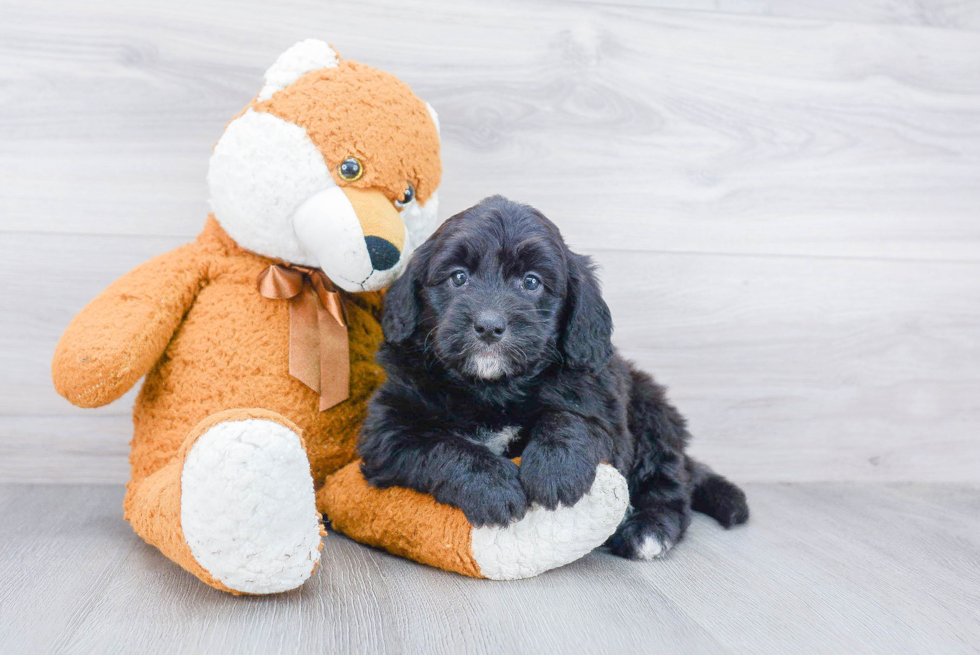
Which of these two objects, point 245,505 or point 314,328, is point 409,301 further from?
point 245,505

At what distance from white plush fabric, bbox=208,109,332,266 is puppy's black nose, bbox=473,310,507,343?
16.2 inches

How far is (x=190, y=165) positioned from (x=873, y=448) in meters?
2.04

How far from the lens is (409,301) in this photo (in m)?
1.36

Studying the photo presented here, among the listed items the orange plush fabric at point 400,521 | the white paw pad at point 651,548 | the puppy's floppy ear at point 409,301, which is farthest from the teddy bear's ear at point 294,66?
the white paw pad at point 651,548

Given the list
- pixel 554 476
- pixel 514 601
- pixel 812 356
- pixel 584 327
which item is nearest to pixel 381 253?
pixel 584 327

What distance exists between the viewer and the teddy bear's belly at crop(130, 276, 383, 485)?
1418 millimetres

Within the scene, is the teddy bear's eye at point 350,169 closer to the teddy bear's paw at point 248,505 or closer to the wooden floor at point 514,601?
the teddy bear's paw at point 248,505

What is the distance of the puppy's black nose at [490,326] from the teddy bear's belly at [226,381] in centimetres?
45

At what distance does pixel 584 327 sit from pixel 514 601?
49cm

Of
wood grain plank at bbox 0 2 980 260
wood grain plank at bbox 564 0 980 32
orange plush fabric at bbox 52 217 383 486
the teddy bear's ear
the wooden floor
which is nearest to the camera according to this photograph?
the wooden floor

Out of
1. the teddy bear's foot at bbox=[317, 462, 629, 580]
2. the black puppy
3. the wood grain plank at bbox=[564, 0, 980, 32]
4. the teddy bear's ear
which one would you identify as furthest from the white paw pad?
the wood grain plank at bbox=[564, 0, 980, 32]

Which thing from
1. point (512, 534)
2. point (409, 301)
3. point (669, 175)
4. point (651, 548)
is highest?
point (669, 175)

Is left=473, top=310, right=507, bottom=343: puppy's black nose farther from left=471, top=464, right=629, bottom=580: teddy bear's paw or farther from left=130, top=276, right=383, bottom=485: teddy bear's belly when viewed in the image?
left=130, top=276, right=383, bottom=485: teddy bear's belly

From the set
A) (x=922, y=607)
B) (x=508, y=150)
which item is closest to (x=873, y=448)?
(x=922, y=607)
